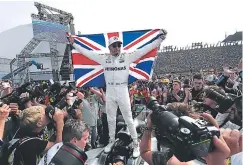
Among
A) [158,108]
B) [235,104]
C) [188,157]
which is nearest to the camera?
[188,157]

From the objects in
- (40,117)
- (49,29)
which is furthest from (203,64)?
(40,117)

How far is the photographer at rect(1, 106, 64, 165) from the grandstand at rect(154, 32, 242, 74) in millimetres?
33344

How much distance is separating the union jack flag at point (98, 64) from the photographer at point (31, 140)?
7.19ft

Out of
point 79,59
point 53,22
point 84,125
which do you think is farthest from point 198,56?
point 84,125

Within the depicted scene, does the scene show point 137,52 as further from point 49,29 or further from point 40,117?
point 49,29

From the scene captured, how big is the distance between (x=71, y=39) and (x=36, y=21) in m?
17.9

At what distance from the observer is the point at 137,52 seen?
3.67m

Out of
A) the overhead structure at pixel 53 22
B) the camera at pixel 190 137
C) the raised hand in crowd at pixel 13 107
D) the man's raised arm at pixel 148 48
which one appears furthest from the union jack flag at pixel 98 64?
the overhead structure at pixel 53 22

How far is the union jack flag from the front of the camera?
430cm

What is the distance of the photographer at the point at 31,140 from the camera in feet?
6.34

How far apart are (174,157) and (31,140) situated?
39.9 inches

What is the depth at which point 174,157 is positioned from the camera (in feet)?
5.54

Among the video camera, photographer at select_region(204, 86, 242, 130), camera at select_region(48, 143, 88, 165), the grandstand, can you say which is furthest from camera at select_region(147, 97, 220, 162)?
the grandstand

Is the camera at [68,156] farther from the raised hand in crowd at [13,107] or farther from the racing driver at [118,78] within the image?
the racing driver at [118,78]
